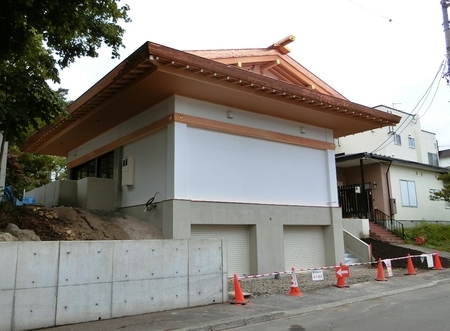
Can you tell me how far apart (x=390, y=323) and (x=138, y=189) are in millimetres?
8374

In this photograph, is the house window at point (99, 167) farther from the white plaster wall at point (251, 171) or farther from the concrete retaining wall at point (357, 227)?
the concrete retaining wall at point (357, 227)

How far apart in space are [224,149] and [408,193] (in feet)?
52.2

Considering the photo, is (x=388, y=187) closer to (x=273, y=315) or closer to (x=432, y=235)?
(x=432, y=235)

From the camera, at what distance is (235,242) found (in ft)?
41.8

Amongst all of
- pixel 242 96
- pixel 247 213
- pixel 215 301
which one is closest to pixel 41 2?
pixel 242 96

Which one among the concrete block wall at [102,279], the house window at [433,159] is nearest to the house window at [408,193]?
the house window at [433,159]

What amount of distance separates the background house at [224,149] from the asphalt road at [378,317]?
4098 millimetres

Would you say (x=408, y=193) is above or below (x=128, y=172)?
above

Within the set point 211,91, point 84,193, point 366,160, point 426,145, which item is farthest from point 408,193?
point 84,193

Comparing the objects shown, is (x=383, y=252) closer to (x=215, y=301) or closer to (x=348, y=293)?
(x=348, y=293)

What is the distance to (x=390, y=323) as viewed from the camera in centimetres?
722

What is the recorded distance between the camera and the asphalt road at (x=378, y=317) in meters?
6.99

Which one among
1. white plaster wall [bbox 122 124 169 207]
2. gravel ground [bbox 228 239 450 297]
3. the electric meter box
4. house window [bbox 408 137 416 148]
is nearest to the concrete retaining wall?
gravel ground [bbox 228 239 450 297]

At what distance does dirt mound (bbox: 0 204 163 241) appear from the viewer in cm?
916
